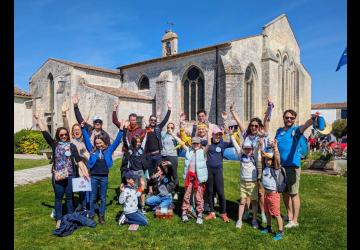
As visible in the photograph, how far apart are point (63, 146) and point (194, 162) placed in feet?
8.51

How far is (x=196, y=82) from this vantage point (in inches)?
926

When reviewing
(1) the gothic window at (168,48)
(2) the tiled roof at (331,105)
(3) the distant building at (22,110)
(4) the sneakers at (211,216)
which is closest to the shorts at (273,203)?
(4) the sneakers at (211,216)

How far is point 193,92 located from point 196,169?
58.8 ft

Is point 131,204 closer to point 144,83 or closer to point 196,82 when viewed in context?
point 196,82

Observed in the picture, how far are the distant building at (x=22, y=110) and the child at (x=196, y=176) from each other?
26003 millimetres

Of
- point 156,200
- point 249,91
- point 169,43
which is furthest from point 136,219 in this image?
point 169,43

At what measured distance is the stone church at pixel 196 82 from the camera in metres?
21.8

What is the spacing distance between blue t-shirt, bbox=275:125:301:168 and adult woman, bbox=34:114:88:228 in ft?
12.5

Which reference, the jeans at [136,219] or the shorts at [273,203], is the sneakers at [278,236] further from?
the jeans at [136,219]

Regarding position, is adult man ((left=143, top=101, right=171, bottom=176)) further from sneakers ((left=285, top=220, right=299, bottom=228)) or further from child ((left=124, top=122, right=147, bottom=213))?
sneakers ((left=285, top=220, right=299, bottom=228))

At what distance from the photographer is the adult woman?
575 cm

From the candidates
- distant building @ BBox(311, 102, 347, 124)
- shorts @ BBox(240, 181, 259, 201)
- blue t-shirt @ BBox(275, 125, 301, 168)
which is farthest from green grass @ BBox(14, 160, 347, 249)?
distant building @ BBox(311, 102, 347, 124)
